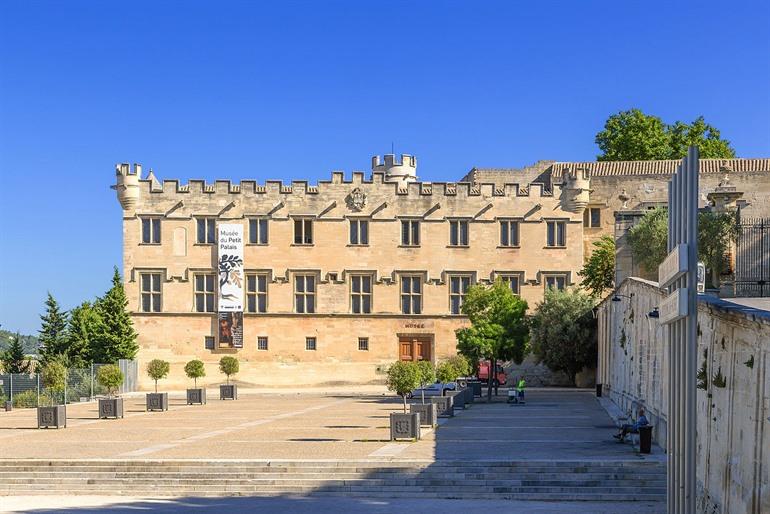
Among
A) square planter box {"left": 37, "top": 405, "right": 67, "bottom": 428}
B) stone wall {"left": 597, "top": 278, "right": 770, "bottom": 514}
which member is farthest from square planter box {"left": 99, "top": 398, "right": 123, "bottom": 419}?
stone wall {"left": 597, "top": 278, "right": 770, "bottom": 514}

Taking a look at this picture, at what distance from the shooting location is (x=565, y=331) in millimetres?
50781

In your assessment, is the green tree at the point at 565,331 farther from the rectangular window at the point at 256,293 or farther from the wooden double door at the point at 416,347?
the rectangular window at the point at 256,293

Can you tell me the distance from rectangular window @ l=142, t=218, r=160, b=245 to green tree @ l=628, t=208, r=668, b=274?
24782mm

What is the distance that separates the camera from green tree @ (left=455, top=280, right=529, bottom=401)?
141 ft

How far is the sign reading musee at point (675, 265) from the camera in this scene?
1375 centimetres

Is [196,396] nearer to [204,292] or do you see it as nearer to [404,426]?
[204,292]

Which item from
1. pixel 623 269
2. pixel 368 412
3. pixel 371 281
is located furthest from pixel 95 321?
pixel 623 269

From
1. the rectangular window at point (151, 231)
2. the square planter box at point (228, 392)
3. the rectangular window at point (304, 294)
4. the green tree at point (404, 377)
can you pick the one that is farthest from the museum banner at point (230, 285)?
the green tree at point (404, 377)

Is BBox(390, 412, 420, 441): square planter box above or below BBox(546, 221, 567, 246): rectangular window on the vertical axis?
below

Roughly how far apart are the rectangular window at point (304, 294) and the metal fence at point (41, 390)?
1150 cm

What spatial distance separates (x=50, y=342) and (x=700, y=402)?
4271 cm

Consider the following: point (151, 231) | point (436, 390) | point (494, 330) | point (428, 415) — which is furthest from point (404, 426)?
point (151, 231)

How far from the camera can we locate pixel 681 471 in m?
14.1

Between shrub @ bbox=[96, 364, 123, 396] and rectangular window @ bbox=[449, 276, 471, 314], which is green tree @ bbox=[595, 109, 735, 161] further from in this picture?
shrub @ bbox=[96, 364, 123, 396]
